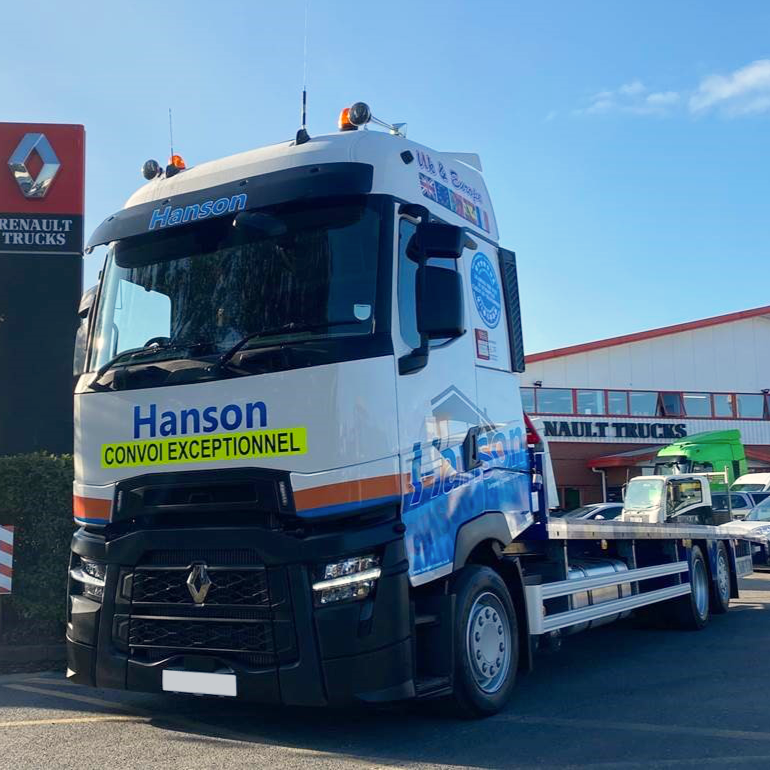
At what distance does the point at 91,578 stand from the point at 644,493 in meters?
11.6

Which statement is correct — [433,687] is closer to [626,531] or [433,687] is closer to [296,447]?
[296,447]

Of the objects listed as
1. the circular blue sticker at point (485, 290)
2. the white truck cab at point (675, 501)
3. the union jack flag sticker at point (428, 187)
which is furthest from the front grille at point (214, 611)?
the white truck cab at point (675, 501)

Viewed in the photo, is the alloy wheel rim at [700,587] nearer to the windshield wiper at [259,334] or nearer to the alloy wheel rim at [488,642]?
the alloy wheel rim at [488,642]

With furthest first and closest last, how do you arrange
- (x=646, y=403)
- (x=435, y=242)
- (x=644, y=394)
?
(x=644, y=394) < (x=646, y=403) < (x=435, y=242)

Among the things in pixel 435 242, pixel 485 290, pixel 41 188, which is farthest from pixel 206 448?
pixel 41 188

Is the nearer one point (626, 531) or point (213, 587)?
point (213, 587)

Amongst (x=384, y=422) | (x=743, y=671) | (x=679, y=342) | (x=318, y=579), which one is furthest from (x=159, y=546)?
(x=679, y=342)

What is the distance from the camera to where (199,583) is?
5.23 m

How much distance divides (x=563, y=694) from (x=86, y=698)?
11.7 ft

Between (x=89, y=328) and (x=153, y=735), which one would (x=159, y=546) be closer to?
(x=153, y=735)

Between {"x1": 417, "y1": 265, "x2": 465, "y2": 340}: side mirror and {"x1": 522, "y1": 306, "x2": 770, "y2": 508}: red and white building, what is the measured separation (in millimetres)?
28051

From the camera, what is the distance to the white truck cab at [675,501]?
46.9ft

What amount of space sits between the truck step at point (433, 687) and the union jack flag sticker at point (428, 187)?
302 centimetres

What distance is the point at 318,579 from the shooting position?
4.98 m
